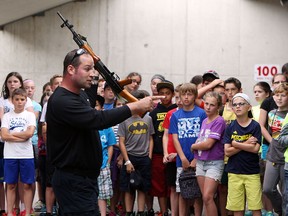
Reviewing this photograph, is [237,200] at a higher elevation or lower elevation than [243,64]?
lower

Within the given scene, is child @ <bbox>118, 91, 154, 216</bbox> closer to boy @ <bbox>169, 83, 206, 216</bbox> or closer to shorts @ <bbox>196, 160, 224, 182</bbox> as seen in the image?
boy @ <bbox>169, 83, 206, 216</bbox>

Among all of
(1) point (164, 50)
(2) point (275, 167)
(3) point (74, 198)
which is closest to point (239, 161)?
(2) point (275, 167)

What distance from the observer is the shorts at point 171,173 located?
9.72 meters

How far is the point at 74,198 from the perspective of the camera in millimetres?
6008

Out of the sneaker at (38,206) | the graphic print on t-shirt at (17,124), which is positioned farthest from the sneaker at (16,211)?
the graphic print on t-shirt at (17,124)

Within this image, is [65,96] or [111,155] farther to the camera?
[111,155]

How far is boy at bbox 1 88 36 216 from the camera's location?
9.88 m

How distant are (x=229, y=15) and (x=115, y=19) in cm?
308

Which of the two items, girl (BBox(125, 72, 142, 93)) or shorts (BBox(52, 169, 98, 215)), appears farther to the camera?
girl (BBox(125, 72, 142, 93))

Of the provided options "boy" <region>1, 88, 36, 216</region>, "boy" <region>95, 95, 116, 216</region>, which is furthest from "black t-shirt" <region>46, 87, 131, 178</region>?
"boy" <region>1, 88, 36, 216</region>

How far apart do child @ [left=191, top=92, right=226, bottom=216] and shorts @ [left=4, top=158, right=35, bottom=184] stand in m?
2.46

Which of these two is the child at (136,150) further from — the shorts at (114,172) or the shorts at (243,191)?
the shorts at (243,191)

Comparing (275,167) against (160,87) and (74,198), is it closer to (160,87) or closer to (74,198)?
(160,87)

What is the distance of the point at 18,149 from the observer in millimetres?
9891
